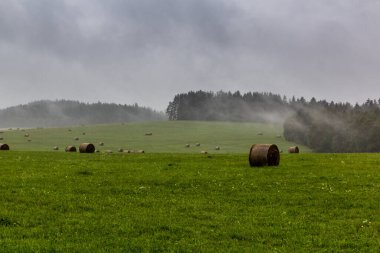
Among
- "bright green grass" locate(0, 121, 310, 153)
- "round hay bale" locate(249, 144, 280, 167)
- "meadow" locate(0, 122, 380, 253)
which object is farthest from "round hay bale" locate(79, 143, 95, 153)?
"bright green grass" locate(0, 121, 310, 153)

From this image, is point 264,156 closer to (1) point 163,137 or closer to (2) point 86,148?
(2) point 86,148

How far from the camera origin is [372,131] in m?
118

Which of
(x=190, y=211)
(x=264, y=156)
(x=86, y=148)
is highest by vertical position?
(x=86, y=148)

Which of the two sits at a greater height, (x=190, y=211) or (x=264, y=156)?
(x=264, y=156)

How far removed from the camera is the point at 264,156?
30.4 meters

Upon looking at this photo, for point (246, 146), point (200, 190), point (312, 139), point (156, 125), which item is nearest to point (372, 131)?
point (312, 139)

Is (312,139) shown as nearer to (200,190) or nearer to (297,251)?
(200,190)

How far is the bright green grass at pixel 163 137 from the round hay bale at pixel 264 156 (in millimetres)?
71391

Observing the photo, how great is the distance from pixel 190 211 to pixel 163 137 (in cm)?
12492

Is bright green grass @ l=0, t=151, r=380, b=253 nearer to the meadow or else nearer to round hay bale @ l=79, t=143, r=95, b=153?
the meadow

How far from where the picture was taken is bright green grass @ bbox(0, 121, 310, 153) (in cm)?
11281

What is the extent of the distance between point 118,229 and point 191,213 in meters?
3.33

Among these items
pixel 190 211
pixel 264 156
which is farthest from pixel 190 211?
pixel 264 156

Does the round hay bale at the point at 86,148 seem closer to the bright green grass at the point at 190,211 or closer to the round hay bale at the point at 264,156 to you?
the bright green grass at the point at 190,211
